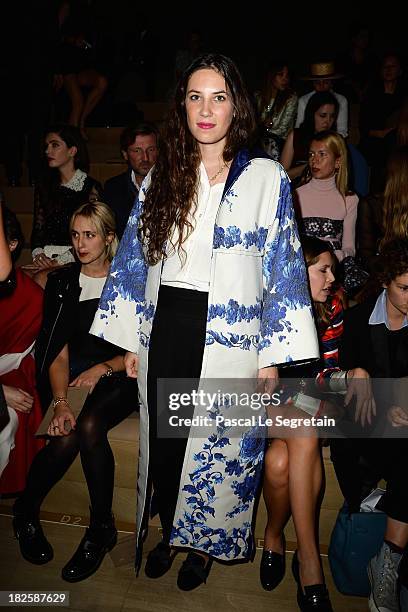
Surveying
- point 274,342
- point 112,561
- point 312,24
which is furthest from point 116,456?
point 312,24

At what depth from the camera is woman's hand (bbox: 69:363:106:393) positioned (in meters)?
2.14

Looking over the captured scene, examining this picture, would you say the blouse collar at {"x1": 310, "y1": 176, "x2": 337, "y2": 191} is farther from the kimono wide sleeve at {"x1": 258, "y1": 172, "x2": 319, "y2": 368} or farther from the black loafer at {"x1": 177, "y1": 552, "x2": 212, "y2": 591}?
the black loafer at {"x1": 177, "y1": 552, "x2": 212, "y2": 591}

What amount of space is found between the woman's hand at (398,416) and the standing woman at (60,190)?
181 cm

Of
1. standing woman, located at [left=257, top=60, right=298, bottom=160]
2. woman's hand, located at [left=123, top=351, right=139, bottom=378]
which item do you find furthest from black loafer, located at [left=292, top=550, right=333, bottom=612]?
standing woman, located at [left=257, top=60, right=298, bottom=160]


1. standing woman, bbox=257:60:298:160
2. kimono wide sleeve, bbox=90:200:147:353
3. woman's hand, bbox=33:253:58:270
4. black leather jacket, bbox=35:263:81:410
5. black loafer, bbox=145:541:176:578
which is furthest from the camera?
standing woman, bbox=257:60:298:160

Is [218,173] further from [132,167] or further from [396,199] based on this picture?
[132,167]

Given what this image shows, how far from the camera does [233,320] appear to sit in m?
1.57

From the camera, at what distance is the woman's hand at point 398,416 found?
72.6 inches

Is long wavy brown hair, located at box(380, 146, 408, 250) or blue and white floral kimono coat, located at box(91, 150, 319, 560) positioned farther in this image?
long wavy brown hair, located at box(380, 146, 408, 250)

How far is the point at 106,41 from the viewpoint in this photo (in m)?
5.14

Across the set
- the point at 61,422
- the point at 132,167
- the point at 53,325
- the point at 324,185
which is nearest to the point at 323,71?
the point at 324,185

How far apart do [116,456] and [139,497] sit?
1.23 feet

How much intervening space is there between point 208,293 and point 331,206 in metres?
1.47

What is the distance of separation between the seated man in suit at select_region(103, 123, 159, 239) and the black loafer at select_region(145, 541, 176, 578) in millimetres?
1511
